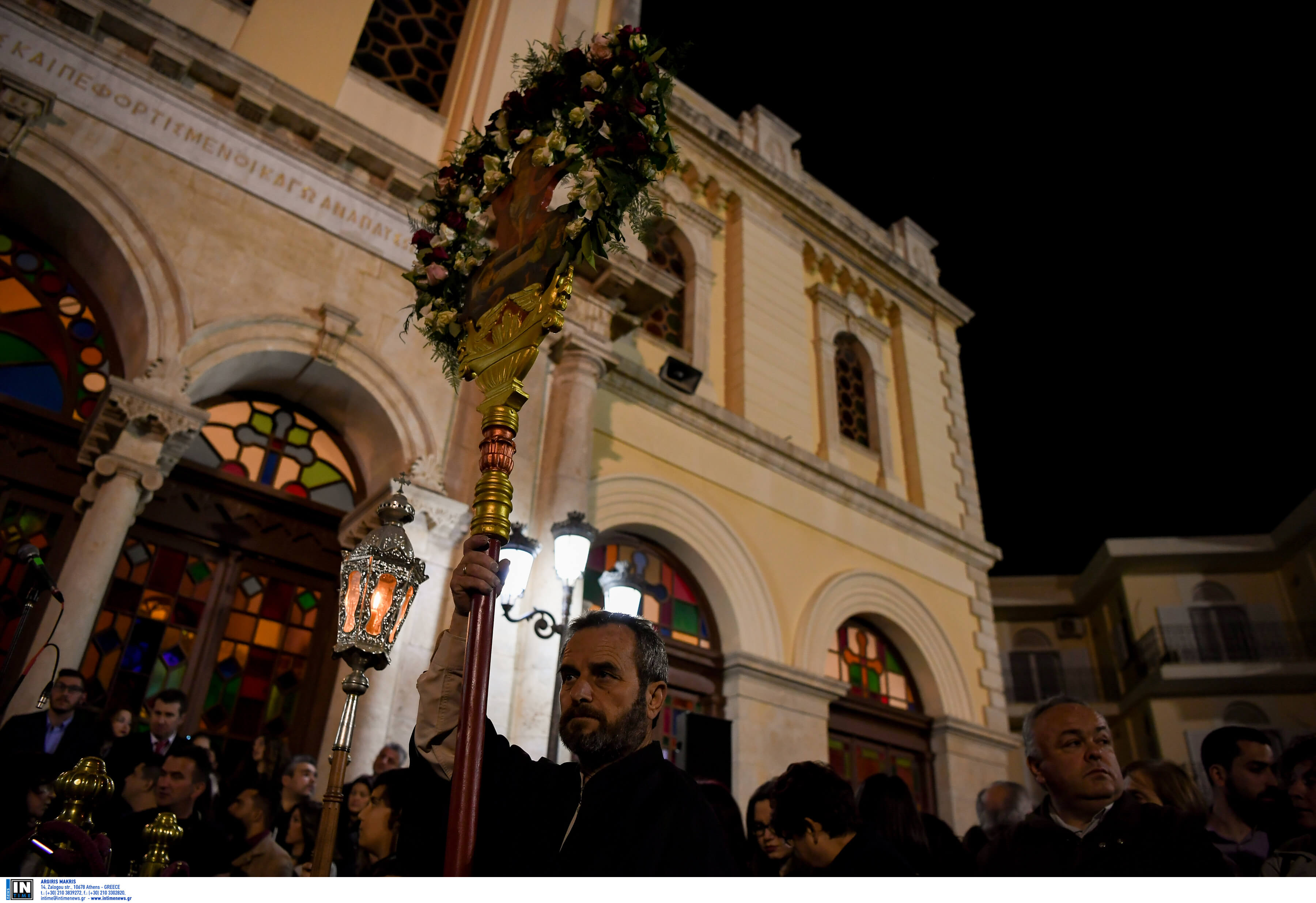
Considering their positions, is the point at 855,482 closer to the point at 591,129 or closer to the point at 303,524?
the point at 303,524

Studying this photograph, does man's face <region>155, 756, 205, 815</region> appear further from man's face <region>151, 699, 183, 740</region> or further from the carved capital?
the carved capital

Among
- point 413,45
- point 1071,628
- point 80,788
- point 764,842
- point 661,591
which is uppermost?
point 413,45

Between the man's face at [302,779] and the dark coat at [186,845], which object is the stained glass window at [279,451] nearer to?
the man's face at [302,779]

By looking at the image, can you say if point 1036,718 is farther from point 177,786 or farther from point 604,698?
point 177,786

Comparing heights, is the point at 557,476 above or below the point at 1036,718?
above

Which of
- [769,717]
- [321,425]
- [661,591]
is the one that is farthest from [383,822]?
[769,717]

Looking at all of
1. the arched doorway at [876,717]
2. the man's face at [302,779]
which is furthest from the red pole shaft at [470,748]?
the arched doorway at [876,717]

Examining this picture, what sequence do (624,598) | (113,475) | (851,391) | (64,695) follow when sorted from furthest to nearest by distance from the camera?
(851,391), (624,598), (113,475), (64,695)

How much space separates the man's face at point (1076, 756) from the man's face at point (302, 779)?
12.5 ft

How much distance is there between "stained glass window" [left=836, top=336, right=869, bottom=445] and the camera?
1256 centimetres

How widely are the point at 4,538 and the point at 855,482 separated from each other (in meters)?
8.77

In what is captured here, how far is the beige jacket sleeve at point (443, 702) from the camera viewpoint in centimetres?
224

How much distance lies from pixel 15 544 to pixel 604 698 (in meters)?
5.41

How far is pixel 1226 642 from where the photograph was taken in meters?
17.4
